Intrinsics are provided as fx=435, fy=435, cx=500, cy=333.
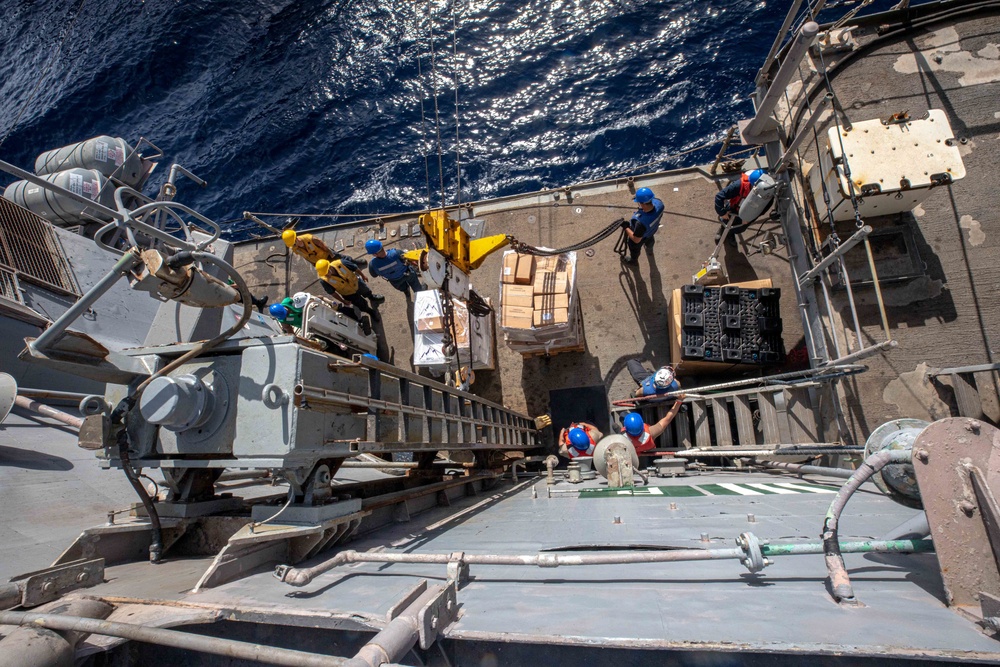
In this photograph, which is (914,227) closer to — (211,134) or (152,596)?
(152,596)

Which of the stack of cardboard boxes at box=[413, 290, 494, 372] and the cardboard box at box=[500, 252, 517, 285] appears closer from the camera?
the stack of cardboard boxes at box=[413, 290, 494, 372]

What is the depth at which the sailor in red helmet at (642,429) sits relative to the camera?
7.62 meters

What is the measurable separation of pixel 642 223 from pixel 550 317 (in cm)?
287

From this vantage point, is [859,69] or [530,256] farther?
[530,256]

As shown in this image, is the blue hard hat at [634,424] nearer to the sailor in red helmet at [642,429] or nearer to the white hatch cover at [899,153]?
the sailor in red helmet at [642,429]

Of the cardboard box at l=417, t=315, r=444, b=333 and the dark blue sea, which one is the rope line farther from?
the dark blue sea

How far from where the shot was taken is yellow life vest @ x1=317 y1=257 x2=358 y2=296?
9.77 meters

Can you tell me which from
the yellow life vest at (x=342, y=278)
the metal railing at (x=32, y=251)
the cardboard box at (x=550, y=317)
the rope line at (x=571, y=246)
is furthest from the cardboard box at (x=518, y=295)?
the metal railing at (x=32, y=251)

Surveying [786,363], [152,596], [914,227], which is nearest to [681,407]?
[786,363]

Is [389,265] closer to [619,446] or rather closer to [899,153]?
[619,446]

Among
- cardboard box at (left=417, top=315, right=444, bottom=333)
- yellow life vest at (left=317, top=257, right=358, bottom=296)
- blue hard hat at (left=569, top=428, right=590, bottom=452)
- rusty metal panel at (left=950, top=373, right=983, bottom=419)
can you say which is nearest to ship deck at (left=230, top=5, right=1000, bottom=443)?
rusty metal panel at (left=950, top=373, right=983, bottom=419)

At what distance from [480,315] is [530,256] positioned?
5.24ft

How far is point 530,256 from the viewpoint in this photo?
8.84m

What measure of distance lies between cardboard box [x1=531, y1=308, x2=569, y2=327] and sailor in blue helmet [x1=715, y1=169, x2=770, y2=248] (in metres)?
3.95
